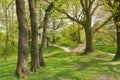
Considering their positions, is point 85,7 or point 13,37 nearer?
point 85,7

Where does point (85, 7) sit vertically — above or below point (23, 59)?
above

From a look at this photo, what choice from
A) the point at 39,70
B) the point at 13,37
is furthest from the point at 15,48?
the point at 39,70

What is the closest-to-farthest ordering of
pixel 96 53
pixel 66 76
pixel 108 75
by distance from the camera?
1. pixel 66 76
2. pixel 108 75
3. pixel 96 53

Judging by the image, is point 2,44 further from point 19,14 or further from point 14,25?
point 19,14

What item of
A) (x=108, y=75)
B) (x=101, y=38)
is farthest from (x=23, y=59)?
(x=101, y=38)

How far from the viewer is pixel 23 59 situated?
→ 16.4 meters

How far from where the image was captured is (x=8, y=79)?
15758mm

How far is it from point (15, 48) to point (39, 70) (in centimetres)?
2880

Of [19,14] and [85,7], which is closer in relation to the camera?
[19,14]

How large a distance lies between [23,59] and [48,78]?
6.61 ft

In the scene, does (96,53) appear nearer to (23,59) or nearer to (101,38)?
(23,59)

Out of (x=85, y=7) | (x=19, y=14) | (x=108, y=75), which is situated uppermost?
(x=85, y=7)

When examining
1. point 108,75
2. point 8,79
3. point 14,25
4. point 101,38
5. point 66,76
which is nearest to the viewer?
point 8,79

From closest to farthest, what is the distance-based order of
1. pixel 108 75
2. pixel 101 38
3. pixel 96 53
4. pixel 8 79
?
pixel 8 79 → pixel 108 75 → pixel 96 53 → pixel 101 38
